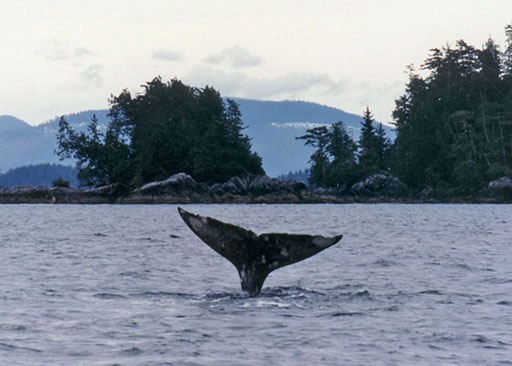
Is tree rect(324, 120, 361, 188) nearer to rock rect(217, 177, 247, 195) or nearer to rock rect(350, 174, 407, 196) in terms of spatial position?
rock rect(350, 174, 407, 196)

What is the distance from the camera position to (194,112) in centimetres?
11656

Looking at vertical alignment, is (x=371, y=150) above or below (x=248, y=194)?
above

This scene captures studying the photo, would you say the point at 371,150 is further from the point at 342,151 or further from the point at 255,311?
the point at 255,311

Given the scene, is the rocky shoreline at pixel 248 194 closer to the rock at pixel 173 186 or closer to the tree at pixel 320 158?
the rock at pixel 173 186

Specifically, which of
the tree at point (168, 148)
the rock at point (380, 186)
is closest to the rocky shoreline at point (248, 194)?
the rock at point (380, 186)

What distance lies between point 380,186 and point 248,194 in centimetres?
2043

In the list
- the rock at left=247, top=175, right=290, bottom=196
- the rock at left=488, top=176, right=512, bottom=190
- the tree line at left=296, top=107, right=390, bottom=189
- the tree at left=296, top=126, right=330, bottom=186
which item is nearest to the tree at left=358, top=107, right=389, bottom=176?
the tree line at left=296, top=107, right=390, bottom=189

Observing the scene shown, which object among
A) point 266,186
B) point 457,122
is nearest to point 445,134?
point 457,122

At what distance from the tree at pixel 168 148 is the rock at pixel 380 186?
754 inches

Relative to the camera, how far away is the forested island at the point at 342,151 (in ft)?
319

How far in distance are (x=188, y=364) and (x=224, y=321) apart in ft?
8.78

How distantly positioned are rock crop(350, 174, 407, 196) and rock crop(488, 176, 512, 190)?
43.4 ft

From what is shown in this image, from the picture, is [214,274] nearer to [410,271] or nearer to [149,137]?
[410,271]

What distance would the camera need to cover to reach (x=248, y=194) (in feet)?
329
